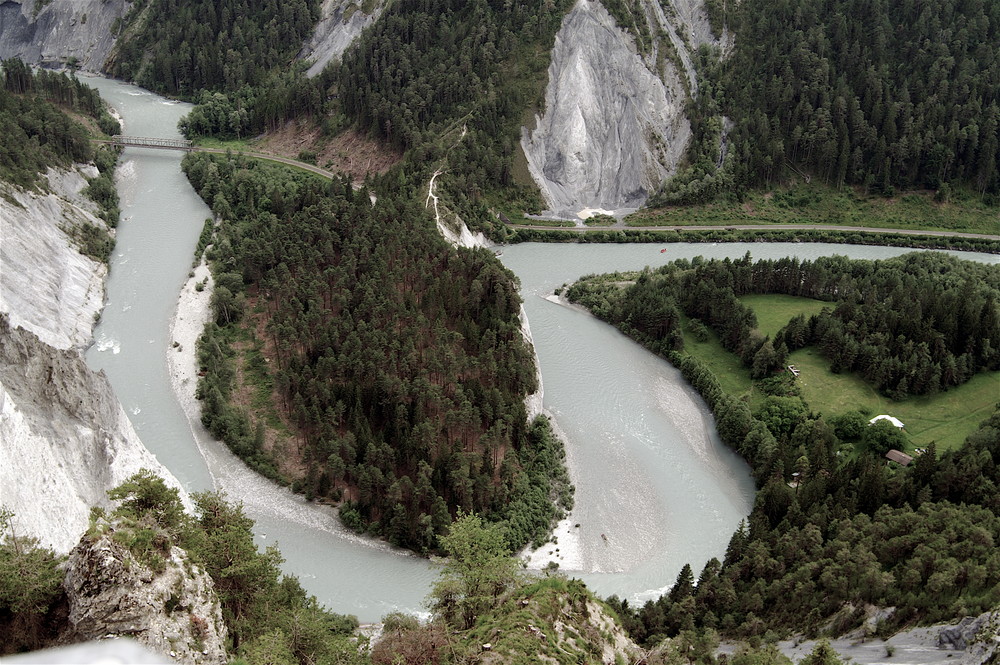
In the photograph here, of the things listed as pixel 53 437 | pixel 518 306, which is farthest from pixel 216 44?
pixel 53 437

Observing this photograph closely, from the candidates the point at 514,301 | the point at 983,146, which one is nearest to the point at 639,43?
the point at 983,146

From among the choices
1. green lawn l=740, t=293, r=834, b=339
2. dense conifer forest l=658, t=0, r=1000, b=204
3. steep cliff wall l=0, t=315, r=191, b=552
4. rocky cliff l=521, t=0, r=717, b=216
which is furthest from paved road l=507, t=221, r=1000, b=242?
steep cliff wall l=0, t=315, r=191, b=552

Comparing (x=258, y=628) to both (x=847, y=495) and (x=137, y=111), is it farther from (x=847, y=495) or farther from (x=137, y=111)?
(x=137, y=111)

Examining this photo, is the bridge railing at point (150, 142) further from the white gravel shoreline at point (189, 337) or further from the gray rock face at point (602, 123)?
the gray rock face at point (602, 123)

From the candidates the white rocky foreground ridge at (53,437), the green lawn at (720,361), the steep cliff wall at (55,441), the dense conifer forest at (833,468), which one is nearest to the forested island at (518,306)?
the dense conifer forest at (833,468)

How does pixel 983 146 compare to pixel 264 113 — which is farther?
pixel 264 113

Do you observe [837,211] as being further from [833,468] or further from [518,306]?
[833,468]
